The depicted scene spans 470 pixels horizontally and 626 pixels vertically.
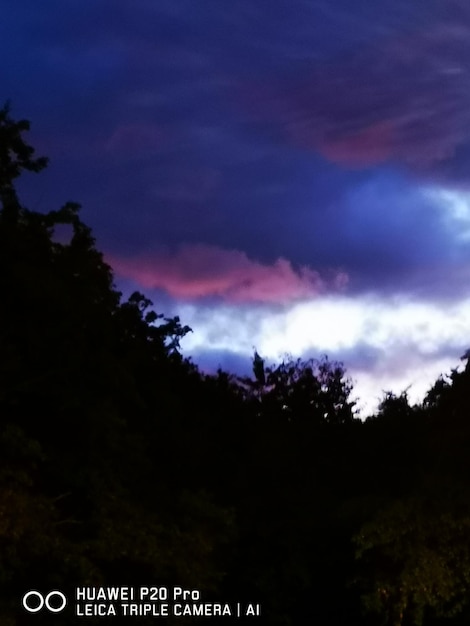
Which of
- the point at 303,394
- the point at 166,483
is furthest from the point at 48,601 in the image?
the point at 303,394

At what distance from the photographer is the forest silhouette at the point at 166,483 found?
14992mm

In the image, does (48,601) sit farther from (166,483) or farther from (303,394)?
(303,394)

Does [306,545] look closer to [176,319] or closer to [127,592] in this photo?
[127,592]

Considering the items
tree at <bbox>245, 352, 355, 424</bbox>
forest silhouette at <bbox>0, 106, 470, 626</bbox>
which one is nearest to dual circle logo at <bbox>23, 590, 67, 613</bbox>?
forest silhouette at <bbox>0, 106, 470, 626</bbox>

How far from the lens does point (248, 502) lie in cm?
2397

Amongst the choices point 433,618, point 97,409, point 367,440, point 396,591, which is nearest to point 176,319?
point 367,440

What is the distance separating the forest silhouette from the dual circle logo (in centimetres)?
13

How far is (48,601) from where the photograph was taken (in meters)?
15.2

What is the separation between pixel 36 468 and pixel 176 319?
670 inches

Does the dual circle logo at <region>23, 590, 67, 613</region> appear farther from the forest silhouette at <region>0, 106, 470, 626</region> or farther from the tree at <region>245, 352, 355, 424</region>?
the tree at <region>245, 352, 355, 424</region>

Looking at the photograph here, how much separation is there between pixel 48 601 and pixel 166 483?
12.0ft

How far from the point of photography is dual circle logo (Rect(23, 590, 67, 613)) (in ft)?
49.5

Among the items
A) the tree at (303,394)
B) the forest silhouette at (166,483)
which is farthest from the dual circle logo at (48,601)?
the tree at (303,394)

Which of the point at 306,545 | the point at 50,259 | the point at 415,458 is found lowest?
the point at 306,545
